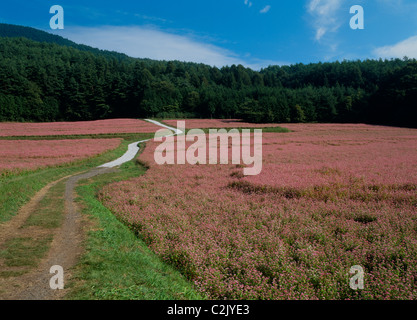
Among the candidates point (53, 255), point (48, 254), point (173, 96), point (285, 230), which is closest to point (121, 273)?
point (53, 255)

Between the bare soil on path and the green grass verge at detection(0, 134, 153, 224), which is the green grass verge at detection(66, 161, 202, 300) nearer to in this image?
the bare soil on path

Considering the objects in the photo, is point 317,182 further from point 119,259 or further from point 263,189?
point 119,259

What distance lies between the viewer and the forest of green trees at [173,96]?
3364 inches

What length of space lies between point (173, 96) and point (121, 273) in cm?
10926

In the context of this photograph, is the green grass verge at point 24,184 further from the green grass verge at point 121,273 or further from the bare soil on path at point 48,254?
the green grass verge at point 121,273

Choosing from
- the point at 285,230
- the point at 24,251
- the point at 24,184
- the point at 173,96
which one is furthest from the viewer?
the point at 173,96

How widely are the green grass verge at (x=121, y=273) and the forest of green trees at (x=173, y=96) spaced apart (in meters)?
79.0

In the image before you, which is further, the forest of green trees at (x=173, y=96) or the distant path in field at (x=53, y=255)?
the forest of green trees at (x=173, y=96)

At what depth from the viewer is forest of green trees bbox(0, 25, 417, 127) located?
3364 inches

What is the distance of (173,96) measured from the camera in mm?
109375

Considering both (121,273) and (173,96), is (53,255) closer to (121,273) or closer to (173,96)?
(121,273)

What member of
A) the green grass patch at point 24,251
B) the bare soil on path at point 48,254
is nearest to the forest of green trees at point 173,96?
the bare soil on path at point 48,254

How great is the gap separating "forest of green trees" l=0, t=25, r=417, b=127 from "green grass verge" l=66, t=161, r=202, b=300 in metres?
79.0
